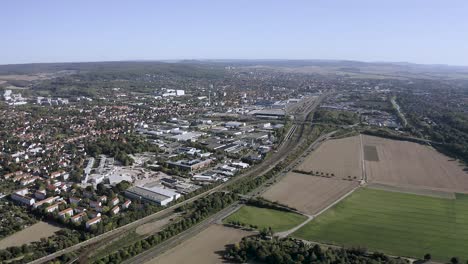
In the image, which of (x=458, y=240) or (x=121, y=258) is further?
(x=458, y=240)

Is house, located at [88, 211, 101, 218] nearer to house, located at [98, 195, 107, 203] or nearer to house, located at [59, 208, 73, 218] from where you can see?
house, located at [59, 208, 73, 218]

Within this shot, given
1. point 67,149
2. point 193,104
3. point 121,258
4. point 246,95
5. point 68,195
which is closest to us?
point 121,258

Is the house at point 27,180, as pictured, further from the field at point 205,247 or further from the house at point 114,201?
the field at point 205,247

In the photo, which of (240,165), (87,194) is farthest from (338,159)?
(87,194)

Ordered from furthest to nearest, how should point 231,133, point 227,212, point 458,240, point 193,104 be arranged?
point 193,104, point 231,133, point 227,212, point 458,240

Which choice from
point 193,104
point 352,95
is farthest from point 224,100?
point 352,95

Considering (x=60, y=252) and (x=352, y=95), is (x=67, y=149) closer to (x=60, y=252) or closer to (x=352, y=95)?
(x=60, y=252)
